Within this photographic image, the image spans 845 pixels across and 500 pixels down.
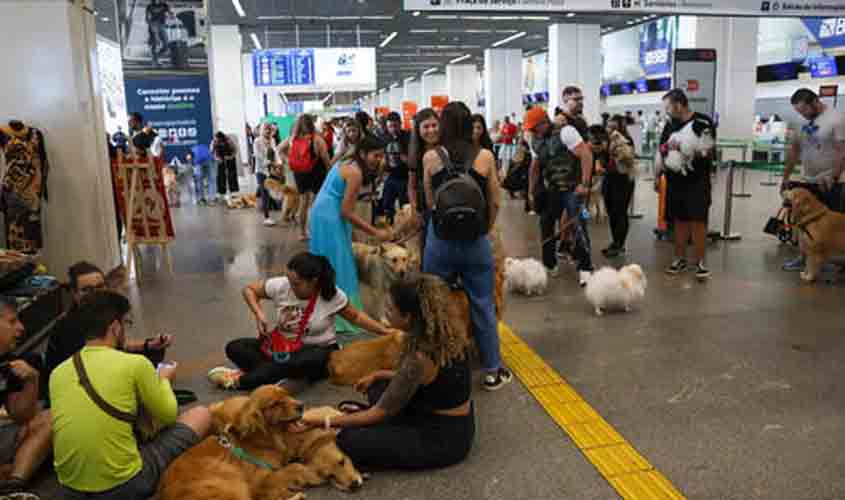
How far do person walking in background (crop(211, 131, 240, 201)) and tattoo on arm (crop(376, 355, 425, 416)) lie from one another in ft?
41.1

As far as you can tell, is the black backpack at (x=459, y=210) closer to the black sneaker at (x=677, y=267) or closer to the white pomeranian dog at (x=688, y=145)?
the white pomeranian dog at (x=688, y=145)

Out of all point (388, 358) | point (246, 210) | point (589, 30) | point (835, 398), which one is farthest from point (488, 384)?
Result: point (589, 30)

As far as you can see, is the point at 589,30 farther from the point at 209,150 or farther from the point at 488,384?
the point at 488,384

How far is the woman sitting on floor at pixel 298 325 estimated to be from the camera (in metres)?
4.39

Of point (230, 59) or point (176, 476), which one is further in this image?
point (230, 59)

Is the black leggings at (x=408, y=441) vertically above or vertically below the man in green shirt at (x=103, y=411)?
below

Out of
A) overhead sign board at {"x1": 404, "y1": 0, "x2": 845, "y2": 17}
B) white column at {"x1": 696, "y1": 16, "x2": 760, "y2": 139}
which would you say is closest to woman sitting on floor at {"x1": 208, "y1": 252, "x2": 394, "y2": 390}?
overhead sign board at {"x1": 404, "y1": 0, "x2": 845, "y2": 17}

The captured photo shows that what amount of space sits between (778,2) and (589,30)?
1296 centimetres

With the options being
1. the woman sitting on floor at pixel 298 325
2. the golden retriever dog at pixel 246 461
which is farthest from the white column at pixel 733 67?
the golden retriever dog at pixel 246 461

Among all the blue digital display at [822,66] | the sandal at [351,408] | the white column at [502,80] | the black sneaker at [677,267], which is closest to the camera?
the sandal at [351,408]

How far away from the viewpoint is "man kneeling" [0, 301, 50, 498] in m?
3.29

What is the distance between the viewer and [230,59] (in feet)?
68.2

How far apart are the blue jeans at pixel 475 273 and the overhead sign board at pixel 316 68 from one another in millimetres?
17830

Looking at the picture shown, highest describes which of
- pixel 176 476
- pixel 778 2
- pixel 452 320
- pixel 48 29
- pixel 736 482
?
pixel 778 2
